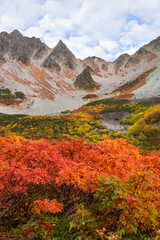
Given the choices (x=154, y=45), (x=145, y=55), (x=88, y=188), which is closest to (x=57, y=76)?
(x=145, y=55)

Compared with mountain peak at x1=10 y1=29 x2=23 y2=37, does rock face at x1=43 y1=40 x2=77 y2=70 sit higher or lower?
lower

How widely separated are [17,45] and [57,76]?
117ft

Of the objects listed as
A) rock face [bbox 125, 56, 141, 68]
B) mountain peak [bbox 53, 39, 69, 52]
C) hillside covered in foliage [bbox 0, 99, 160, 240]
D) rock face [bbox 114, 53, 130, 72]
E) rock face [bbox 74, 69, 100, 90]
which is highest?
mountain peak [bbox 53, 39, 69, 52]

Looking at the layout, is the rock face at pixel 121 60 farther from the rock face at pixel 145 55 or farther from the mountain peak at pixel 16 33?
the mountain peak at pixel 16 33

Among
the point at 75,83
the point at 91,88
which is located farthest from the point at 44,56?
the point at 91,88

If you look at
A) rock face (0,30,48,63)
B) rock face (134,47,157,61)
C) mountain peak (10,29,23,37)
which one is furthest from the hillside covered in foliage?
→ rock face (134,47,157,61)

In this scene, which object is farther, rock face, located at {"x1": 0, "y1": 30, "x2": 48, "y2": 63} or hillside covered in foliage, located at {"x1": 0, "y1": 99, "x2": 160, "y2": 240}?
rock face, located at {"x1": 0, "y1": 30, "x2": 48, "y2": 63}

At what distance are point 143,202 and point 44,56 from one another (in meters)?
119

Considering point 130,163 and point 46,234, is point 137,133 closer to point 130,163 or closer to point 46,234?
point 130,163

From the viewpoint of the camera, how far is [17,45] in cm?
9362

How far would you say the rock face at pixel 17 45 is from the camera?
88.3 meters

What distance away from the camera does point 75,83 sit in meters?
88.9

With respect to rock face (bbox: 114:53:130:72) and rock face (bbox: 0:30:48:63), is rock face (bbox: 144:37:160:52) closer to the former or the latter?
rock face (bbox: 114:53:130:72)

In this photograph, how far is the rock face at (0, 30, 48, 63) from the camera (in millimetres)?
A: 88312
